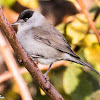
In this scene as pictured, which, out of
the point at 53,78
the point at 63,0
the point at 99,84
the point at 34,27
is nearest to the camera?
the point at 34,27

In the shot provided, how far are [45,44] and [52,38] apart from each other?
0.06m

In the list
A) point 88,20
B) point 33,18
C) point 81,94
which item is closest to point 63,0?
point 33,18

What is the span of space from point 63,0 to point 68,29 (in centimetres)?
81

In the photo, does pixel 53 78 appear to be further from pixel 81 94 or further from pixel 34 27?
pixel 34 27

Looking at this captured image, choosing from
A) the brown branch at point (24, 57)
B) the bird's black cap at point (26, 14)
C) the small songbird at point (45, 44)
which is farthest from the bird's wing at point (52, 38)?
the brown branch at point (24, 57)

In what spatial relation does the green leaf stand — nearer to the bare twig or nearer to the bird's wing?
the bird's wing

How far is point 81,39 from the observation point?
69.1 inches

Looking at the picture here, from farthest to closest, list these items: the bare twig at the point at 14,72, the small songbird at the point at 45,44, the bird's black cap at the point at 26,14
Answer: the bird's black cap at the point at 26,14 → the small songbird at the point at 45,44 → the bare twig at the point at 14,72

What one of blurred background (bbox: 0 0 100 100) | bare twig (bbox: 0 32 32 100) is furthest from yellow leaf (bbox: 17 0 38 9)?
bare twig (bbox: 0 32 32 100)

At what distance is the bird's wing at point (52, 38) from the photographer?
5.60 feet

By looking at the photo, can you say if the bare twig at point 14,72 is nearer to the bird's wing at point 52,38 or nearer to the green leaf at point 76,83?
the bird's wing at point 52,38

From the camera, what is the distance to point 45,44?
5.64 feet

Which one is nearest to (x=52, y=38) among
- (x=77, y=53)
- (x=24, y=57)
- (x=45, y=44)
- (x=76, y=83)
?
(x=45, y=44)

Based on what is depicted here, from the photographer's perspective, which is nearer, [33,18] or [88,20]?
[88,20]
